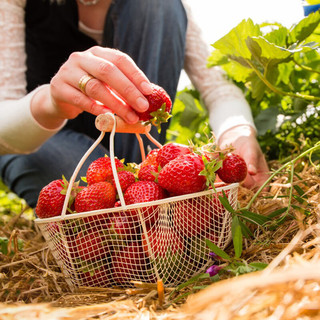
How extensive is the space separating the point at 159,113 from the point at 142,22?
2.38ft

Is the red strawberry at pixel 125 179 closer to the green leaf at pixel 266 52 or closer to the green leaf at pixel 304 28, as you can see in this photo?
the green leaf at pixel 266 52

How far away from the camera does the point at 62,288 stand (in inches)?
29.8

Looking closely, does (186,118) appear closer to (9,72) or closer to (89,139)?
(89,139)

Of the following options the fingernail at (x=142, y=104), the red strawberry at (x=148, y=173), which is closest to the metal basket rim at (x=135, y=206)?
the red strawberry at (x=148, y=173)

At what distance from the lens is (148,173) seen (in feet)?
2.38

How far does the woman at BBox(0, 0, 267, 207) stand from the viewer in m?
1.13

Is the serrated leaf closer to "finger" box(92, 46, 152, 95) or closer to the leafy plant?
the leafy plant

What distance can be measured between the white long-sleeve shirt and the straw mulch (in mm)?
305

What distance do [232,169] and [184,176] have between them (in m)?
0.13

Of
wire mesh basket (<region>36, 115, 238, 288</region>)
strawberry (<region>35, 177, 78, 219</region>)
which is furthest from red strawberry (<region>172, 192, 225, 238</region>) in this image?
strawberry (<region>35, 177, 78, 219</region>)

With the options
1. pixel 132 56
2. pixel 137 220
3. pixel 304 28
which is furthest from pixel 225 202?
pixel 132 56

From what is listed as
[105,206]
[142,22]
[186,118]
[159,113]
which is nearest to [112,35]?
[142,22]

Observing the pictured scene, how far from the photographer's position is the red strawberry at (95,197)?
2.18ft

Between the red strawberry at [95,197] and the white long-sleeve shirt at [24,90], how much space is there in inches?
20.8
